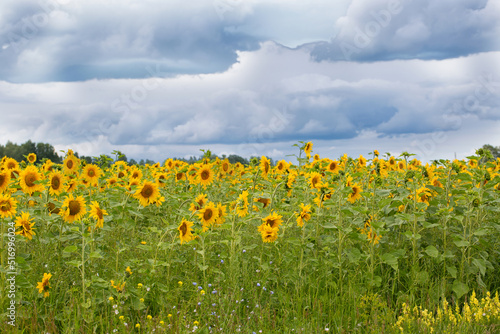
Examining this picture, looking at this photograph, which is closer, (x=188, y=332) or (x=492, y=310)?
(x=188, y=332)

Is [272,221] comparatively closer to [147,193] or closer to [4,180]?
[147,193]

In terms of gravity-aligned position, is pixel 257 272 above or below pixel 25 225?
below

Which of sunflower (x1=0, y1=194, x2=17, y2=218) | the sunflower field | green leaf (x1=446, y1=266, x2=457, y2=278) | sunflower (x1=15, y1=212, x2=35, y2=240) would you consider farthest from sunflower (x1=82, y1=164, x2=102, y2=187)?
green leaf (x1=446, y1=266, x2=457, y2=278)

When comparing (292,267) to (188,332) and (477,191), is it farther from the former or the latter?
(477,191)

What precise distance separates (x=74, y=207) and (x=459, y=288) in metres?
4.40

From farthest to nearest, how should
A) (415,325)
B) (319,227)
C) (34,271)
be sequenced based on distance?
(319,227) < (34,271) < (415,325)

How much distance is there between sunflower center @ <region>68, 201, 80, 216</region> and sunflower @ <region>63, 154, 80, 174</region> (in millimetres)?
2642

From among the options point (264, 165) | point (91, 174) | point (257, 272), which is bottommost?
point (257, 272)

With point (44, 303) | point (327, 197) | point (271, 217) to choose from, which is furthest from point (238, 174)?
point (44, 303)

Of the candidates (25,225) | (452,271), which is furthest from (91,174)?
(452,271)

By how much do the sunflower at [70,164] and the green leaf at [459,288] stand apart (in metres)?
5.99

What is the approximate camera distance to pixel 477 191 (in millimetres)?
5094

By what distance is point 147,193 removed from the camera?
5340 millimetres

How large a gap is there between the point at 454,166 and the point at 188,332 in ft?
11.7
